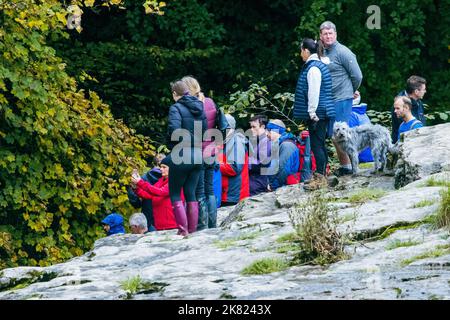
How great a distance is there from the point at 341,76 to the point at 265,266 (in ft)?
15.0

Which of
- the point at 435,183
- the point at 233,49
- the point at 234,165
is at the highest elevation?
the point at 233,49

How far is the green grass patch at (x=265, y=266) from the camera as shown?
938 cm

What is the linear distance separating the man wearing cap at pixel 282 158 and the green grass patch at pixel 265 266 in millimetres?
4897

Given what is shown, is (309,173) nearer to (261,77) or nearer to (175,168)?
(175,168)

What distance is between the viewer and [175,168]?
40.1 ft

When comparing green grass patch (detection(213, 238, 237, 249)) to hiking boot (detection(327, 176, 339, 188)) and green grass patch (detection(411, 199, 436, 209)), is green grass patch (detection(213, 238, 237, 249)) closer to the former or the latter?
green grass patch (detection(411, 199, 436, 209))

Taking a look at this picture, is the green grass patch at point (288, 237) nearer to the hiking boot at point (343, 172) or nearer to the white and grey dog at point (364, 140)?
the white and grey dog at point (364, 140)

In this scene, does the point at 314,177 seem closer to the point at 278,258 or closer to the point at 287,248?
the point at 287,248

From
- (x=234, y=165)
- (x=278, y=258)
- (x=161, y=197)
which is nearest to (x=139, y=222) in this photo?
(x=161, y=197)

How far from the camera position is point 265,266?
9.41 meters

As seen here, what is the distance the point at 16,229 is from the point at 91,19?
682cm

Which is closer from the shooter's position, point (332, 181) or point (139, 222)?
point (332, 181)

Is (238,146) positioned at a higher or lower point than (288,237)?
higher
